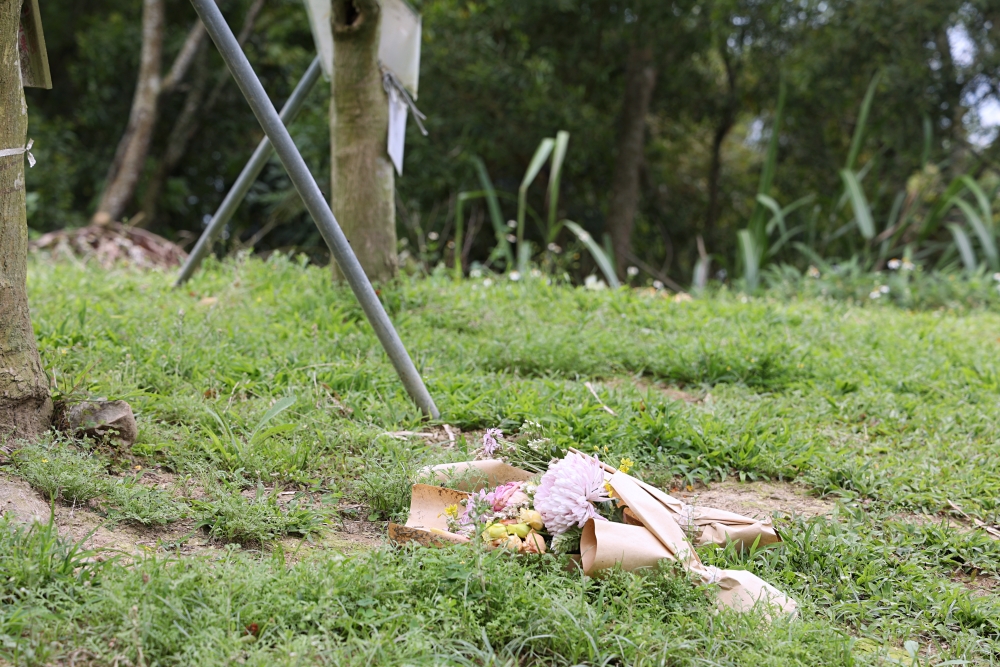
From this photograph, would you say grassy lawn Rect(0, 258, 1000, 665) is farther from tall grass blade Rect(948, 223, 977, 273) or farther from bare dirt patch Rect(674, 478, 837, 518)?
tall grass blade Rect(948, 223, 977, 273)

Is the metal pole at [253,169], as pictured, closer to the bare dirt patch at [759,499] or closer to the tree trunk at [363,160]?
the tree trunk at [363,160]

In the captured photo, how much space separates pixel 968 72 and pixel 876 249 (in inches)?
74.2

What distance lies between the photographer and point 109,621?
1560 mm

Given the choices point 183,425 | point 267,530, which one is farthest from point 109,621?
point 183,425

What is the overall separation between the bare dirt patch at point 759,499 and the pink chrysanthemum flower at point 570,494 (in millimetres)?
530

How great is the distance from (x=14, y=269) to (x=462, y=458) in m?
1.31

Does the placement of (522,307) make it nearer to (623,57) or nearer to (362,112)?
(362,112)

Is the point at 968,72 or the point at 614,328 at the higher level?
the point at 968,72

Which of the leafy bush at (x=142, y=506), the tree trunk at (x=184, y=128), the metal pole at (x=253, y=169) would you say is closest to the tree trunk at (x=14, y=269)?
the leafy bush at (x=142, y=506)

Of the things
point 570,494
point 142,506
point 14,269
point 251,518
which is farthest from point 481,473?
point 14,269

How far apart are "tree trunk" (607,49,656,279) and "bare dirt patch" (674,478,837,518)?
617cm

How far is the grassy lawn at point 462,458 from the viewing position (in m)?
1.64

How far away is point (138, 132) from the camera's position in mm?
8969

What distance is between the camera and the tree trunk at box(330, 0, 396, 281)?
12.4 feet
